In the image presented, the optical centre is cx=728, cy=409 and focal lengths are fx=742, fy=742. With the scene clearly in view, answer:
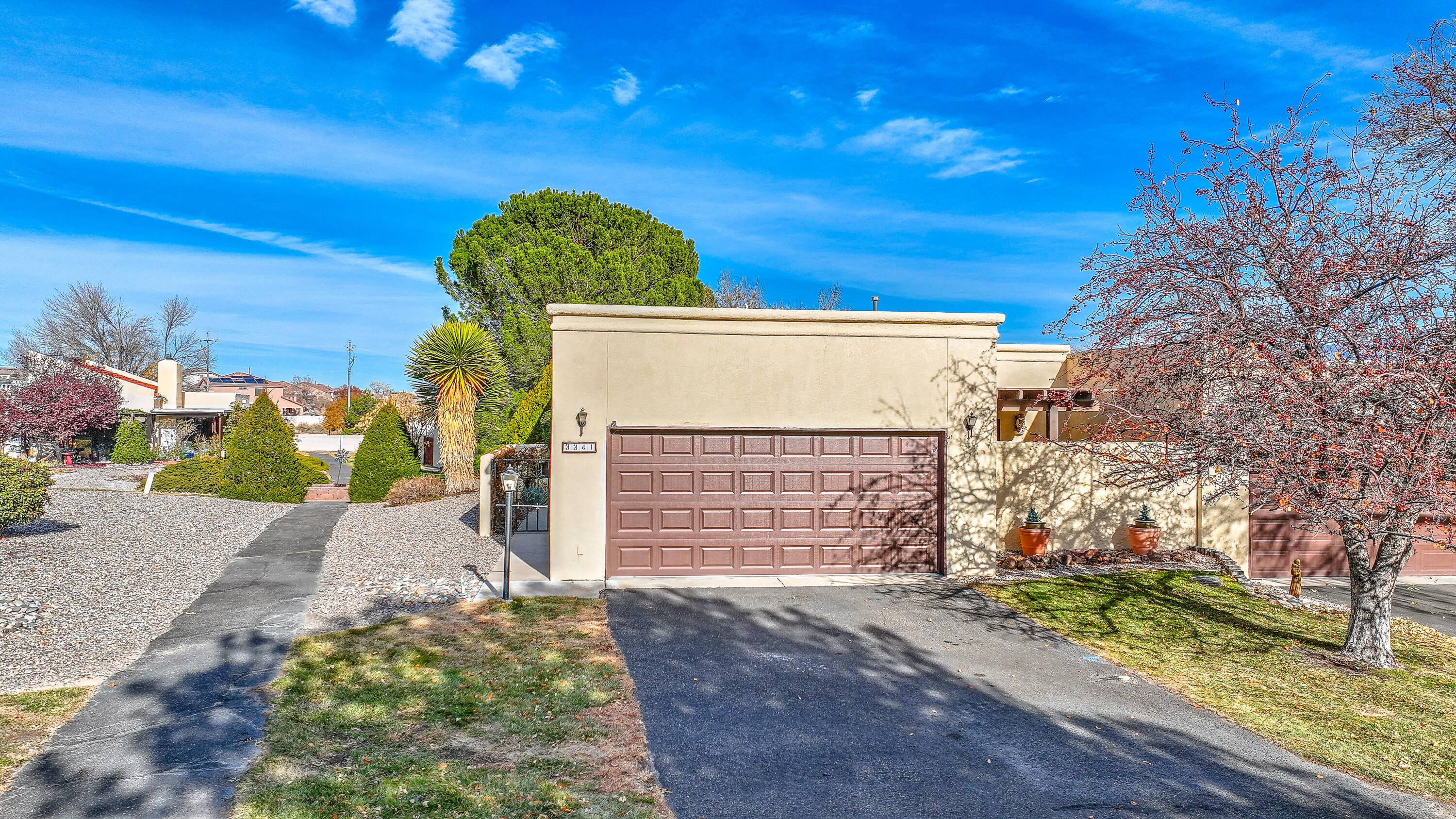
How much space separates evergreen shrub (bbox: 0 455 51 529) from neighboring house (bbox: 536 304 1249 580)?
8.99 m

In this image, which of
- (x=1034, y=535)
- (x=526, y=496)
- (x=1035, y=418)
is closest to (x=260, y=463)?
(x=526, y=496)

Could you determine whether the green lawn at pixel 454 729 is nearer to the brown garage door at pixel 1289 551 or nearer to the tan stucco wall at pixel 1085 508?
the tan stucco wall at pixel 1085 508

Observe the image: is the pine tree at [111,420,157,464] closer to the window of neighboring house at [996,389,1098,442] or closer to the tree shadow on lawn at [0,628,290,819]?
the tree shadow on lawn at [0,628,290,819]

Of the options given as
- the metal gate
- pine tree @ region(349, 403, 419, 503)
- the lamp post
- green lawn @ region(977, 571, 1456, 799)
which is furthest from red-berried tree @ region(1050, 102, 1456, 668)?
pine tree @ region(349, 403, 419, 503)

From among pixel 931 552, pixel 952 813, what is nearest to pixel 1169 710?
pixel 952 813

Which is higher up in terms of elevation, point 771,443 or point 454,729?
point 771,443

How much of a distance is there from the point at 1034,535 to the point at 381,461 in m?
16.3

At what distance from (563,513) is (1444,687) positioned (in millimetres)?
9744

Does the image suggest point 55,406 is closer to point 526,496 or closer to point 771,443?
point 526,496

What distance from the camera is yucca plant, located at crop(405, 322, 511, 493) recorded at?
18828mm

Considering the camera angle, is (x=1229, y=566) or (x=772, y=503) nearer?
(x=772, y=503)

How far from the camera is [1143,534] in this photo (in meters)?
11.8

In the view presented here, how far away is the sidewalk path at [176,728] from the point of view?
4320 millimetres

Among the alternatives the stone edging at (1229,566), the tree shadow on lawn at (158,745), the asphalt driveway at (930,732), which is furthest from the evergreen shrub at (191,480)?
the stone edging at (1229,566)
